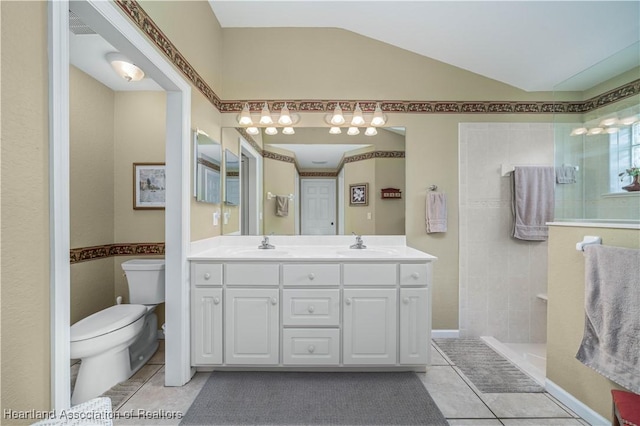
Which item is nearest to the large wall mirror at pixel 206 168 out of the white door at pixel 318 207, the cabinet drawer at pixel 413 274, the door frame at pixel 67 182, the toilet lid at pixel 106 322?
the door frame at pixel 67 182

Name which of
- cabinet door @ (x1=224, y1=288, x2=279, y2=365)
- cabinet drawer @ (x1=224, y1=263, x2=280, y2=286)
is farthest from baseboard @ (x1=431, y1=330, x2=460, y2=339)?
cabinet drawer @ (x1=224, y1=263, x2=280, y2=286)

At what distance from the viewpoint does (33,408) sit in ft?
3.10

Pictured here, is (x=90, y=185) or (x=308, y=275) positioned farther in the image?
(x=90, y=185)

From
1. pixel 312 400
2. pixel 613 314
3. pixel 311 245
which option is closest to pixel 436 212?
pixel 311 245

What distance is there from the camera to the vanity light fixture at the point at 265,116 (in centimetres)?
261

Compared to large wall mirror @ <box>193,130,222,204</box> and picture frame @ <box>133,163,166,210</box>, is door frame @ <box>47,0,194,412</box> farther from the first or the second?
picture frame @ <box>133,163,166,210</box>

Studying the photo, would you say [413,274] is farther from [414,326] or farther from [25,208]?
[25,208]

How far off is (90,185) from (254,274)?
1.66 metres

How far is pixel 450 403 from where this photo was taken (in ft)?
5.81

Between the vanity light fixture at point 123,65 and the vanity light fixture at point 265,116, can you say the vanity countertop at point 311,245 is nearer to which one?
the vanity light fixture at point 265,116

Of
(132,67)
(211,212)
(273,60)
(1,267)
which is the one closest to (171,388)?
(211,212)

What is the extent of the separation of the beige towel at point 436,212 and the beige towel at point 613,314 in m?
1.15

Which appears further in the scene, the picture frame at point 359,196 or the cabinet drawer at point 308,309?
the picture frame at point 359,196

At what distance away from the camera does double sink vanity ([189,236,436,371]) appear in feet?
6.54
